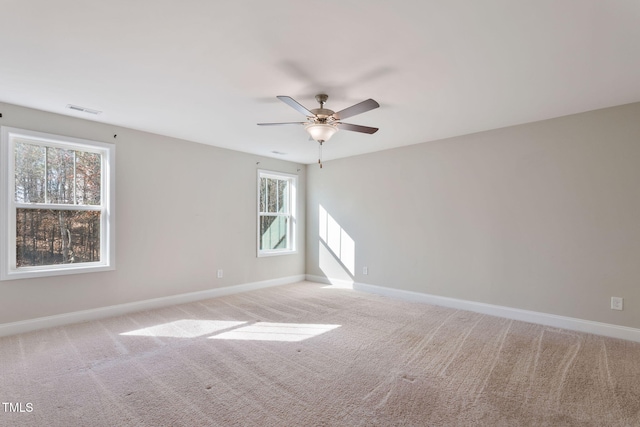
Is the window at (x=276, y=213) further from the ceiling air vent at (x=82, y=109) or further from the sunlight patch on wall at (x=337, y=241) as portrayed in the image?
the ceiling air vent at (x=82, y=109)

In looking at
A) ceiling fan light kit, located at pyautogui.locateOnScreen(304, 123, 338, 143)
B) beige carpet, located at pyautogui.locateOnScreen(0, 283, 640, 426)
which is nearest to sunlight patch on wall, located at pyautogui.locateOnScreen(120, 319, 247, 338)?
beige carpet, located at pyautogui.locateOnScreen(0, 283, 640, 426)

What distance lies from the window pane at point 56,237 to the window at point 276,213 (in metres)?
2.54

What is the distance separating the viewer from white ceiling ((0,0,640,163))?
182cm

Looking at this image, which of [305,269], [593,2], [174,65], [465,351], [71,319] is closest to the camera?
[593,2]

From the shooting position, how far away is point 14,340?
309 cm

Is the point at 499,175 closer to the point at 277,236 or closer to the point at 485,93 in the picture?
the point at 485,93

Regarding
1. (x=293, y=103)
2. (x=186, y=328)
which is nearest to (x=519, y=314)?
(x=293, y=103)

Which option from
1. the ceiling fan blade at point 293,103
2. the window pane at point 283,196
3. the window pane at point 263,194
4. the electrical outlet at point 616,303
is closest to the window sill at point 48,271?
the window pane at point 263,194

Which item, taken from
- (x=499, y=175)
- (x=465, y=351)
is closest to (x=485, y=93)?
(x=499, y=175)

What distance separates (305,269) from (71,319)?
390 centimetres

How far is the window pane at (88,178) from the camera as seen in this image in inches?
148

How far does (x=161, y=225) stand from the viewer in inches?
172

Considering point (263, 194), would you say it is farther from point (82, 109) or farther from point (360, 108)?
point (360, 108)

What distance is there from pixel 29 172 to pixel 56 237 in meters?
0.79
